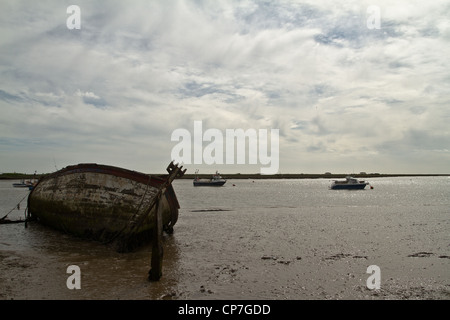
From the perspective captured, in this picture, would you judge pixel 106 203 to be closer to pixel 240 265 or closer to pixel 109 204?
pixel 109 204

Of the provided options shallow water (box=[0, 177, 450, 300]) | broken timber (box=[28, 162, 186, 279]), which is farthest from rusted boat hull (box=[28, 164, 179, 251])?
shallow water (box=[0, 177, 450, 300])

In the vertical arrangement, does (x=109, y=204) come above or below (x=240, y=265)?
above

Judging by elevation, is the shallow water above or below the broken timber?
below

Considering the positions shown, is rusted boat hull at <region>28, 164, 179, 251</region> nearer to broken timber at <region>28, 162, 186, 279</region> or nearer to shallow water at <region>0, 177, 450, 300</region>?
broken timber at <region>28, 162, 186, 279</region>

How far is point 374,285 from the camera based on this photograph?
7.82 metres

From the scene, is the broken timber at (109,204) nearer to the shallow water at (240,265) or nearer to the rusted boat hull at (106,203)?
the rusted boat hull at (106,203)

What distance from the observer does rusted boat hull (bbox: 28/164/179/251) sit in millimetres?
11266

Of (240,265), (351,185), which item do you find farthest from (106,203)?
(351,185)

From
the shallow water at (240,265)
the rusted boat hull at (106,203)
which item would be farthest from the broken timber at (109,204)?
the shallow water at (240,265)

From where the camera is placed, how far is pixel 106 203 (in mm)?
11633

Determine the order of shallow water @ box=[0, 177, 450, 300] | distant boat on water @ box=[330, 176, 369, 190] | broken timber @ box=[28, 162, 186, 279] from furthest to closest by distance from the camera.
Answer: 1. distant boat on water @ box=[330, 176, 369, 190]
2. broken timber @ box=[28, 162, 186, 279]
3. shallow water @ box=[0, 177, 450, 300]

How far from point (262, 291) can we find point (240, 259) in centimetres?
297

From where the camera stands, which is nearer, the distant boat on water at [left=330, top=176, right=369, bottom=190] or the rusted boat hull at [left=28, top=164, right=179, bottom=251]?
the rusted boat hull at [left=28, top=164, right=179, bottom=251]
